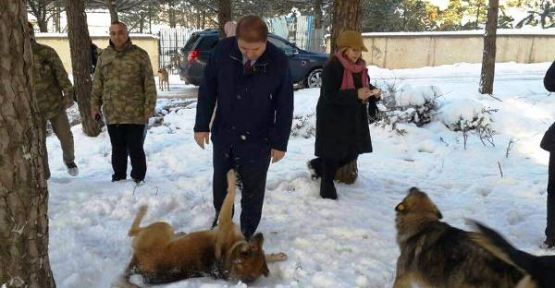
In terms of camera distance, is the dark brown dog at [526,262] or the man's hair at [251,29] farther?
the man's hair at [251,29]

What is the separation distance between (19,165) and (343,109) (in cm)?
307

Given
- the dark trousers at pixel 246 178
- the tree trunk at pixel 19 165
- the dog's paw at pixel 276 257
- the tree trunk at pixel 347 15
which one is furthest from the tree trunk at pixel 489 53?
the tree trunk at pixel 19 165

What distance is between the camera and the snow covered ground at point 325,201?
3630 millimetres

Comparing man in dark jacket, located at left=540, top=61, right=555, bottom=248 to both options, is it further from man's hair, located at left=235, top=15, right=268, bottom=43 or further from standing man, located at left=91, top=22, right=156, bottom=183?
standing man, located at left=91, top=22, right=156, bottom=183

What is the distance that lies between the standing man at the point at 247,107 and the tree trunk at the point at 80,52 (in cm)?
595

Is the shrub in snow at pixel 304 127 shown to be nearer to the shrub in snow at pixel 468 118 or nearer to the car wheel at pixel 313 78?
the shrub in snow at pixel 468 118

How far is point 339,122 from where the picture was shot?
192 inches

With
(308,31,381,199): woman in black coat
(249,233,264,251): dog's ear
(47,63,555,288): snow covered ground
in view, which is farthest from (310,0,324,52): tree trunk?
(249,233,264,251): dog's ear

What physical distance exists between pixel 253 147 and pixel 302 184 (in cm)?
186

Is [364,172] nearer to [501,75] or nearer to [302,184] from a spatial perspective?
[302,184]

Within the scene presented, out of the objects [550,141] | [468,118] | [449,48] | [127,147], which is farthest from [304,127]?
[449,48]

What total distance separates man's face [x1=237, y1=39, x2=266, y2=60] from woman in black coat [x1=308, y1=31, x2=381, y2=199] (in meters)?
1.43

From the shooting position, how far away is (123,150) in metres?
5.51

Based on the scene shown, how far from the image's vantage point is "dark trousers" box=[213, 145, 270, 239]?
3.71 metres
